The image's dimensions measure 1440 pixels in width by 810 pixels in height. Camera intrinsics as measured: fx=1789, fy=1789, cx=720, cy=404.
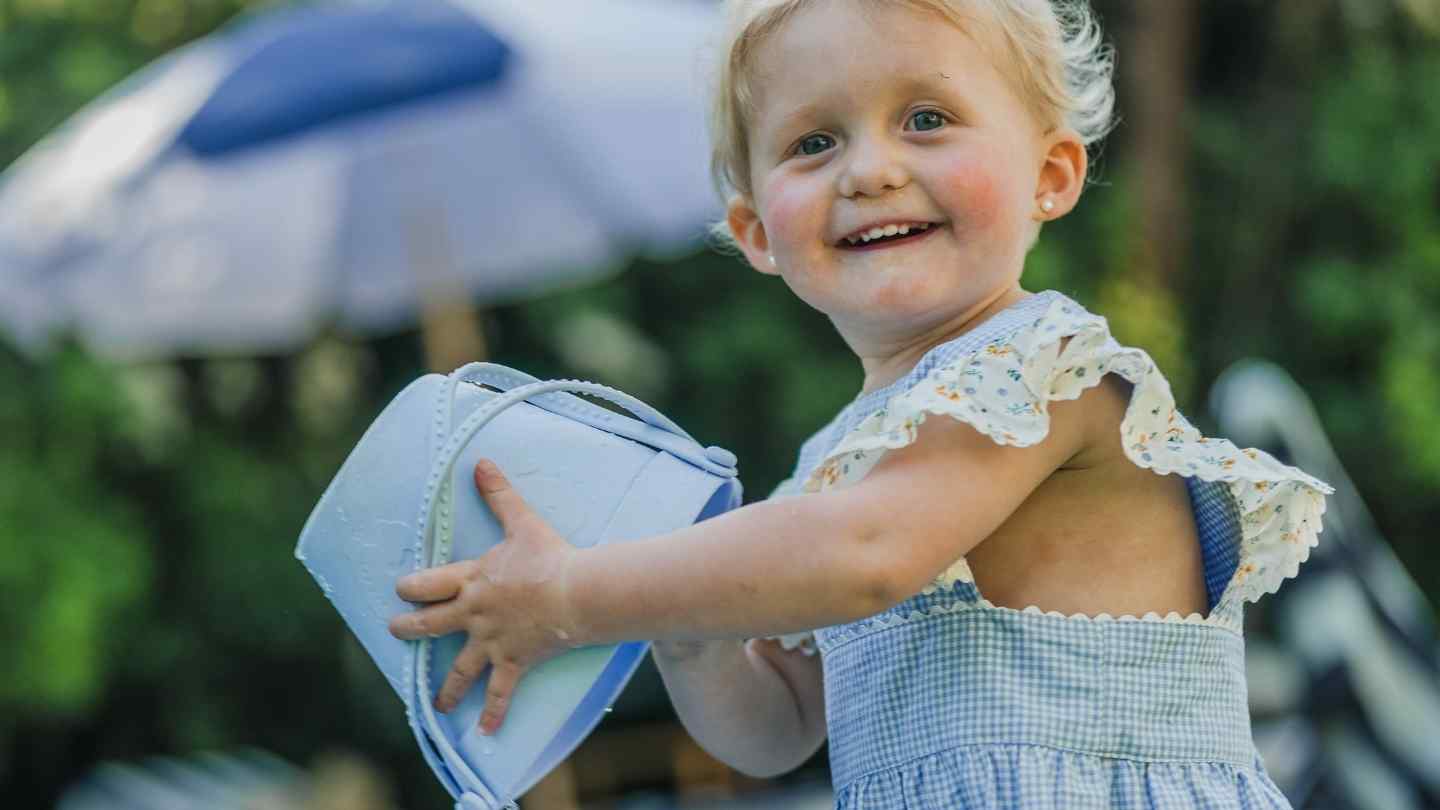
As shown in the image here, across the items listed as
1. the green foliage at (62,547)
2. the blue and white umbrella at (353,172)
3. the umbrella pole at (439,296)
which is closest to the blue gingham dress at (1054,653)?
the blue and white umbrella at (353,172)

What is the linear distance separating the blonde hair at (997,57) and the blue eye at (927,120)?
0.25 feet

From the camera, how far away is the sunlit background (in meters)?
4.12

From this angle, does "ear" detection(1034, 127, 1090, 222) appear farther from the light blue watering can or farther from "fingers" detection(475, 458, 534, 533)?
"fingers" detection(475, 458, 534, 533)

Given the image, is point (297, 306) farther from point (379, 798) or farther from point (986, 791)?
point (986, 791)

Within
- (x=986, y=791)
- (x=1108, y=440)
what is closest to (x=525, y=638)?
(x=986, y=791)

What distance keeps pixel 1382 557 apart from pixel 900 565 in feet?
6.09

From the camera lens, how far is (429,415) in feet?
4.32

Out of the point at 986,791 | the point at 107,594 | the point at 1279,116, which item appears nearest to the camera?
the point at 986,791

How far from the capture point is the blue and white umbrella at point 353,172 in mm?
3939

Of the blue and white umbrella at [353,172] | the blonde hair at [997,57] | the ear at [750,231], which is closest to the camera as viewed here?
the blonde hair at [997,57]

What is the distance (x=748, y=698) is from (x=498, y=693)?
40 centimetres

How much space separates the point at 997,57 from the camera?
1.44 metres

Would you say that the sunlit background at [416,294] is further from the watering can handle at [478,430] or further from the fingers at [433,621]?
the fingers at [433,621]

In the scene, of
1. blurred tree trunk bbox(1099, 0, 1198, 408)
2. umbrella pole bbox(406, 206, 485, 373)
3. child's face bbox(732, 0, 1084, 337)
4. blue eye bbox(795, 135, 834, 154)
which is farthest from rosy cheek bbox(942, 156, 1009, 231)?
blurred tree trunk bbox(1099, 0, 1198, 408)
